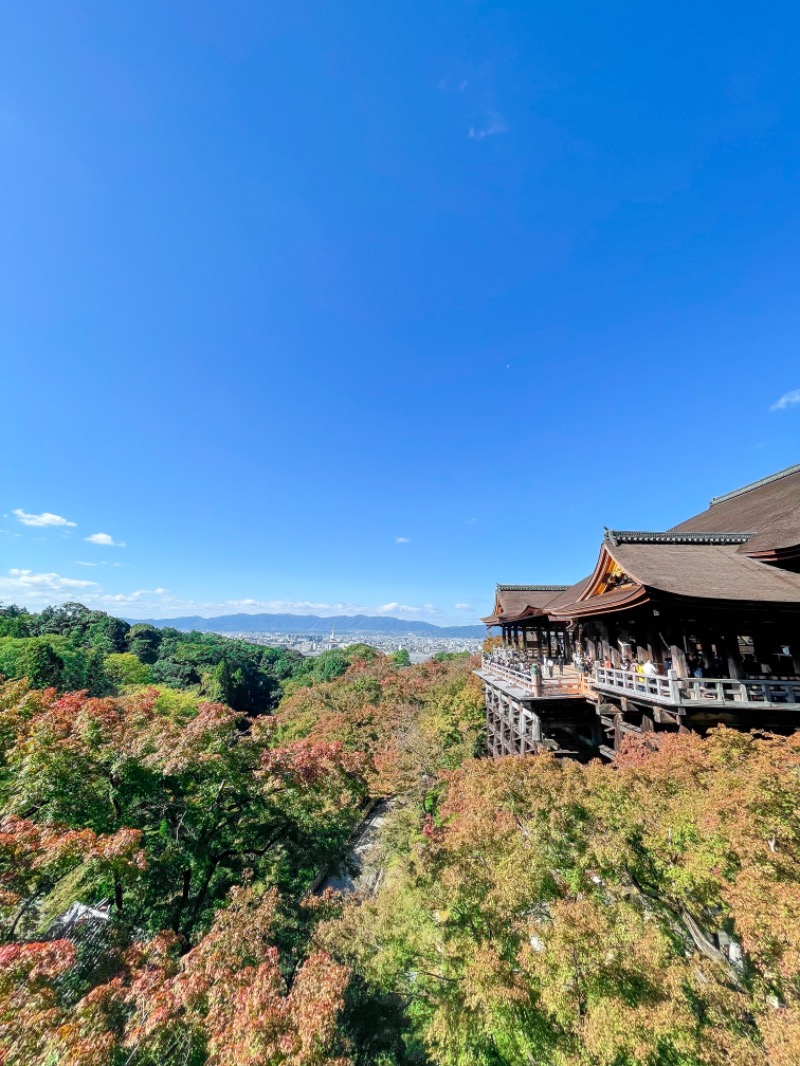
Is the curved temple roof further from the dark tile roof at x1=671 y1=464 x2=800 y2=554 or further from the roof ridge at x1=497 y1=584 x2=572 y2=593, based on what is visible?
the roof ridge at x1=497 y1=584 x2=572 y2=593

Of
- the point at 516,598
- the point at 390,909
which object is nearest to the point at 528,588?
the point at 516,598

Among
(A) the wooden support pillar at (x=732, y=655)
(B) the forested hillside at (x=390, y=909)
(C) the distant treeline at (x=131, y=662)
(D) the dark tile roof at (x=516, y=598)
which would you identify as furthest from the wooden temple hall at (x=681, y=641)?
(C) the distant treeline at (x=131, y=662)

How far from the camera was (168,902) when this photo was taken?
9.54 metres

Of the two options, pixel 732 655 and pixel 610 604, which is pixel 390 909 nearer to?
pixel 610 604

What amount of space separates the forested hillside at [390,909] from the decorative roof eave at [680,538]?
20.1 feet

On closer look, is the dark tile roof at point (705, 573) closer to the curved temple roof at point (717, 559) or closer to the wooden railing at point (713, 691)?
the curved temple roof at point (717, 559)

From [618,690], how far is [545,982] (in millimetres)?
6553

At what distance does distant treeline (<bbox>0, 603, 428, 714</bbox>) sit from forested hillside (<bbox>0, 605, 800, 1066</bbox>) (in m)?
24.4

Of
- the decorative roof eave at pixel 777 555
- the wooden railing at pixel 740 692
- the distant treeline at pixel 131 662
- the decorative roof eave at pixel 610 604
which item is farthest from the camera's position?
the distant treeline at pixel 131 662

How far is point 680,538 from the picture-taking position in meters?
12.4

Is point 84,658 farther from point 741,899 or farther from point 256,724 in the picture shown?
point 741,899

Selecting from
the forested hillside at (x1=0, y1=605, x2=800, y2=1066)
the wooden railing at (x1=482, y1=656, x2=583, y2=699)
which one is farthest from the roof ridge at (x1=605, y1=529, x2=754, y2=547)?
the forested hillside at (x1=0, y1=605, x2=800, y2=1066)

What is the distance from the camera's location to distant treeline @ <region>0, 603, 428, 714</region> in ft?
112

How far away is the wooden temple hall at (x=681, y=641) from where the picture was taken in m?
8.41
